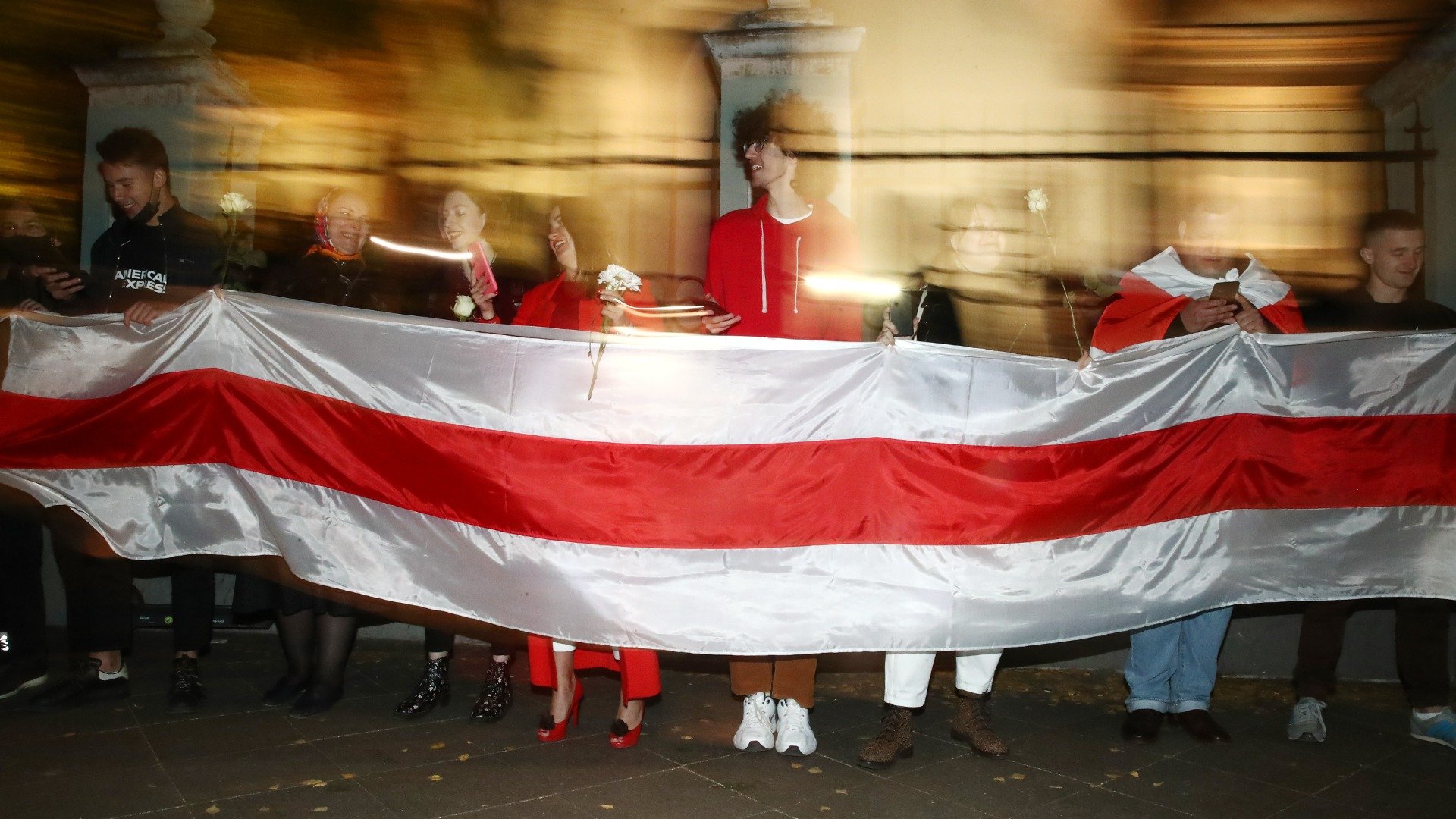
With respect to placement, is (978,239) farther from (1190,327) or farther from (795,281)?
(1190,327)

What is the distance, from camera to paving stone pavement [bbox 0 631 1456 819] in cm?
331

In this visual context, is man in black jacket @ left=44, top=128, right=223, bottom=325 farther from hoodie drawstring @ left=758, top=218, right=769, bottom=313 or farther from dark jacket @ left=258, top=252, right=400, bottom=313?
hoodie drawstring @ left=758, top=218, right=769, bottom=313

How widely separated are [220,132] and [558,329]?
349 cm

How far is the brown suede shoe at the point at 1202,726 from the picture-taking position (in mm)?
4023

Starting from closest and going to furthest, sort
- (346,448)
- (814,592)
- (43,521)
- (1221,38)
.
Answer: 1. (814,592)
2. (346,448)
3. (43,521)
4. (1221,38)

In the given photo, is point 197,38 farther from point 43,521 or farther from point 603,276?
point 603,276

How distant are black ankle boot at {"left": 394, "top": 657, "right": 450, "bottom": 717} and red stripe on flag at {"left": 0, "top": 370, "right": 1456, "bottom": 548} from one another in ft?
3.48

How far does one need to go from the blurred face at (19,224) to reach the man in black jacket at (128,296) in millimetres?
455

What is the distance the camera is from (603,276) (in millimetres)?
3816

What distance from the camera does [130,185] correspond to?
14.9ft

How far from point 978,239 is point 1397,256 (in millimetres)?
1711

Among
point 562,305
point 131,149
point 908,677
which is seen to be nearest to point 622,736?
point 908,677

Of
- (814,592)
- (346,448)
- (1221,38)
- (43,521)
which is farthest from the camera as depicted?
(1221,38)

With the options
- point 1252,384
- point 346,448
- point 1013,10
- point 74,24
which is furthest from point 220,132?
point 1252,384
